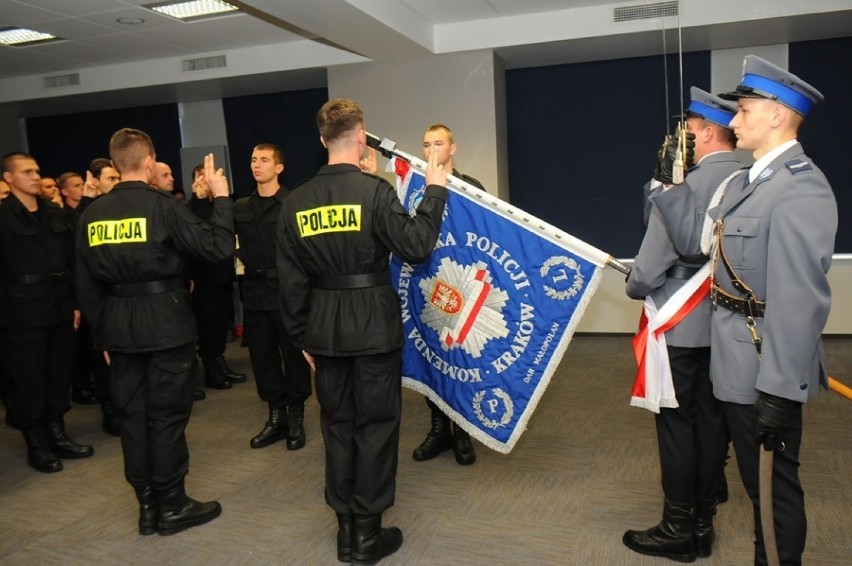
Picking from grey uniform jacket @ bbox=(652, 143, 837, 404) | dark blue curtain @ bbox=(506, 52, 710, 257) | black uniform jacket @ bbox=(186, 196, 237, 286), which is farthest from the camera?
dark blue curtain @ bbox=(506, 52, 710, 257)

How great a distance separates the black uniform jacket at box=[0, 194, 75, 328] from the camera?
3.51 meters

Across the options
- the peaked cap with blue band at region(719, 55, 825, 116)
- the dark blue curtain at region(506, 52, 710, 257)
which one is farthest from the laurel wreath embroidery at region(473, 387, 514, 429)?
the dark blue curtain at region(506, 52, 710, 257)

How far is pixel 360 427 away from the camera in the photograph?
254 centimetres

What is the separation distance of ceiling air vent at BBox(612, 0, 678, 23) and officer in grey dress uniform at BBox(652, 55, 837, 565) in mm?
3531

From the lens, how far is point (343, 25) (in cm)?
478

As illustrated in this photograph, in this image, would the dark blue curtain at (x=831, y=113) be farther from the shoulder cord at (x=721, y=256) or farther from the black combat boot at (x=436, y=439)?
the shoulder cord at (x=721, y=256)

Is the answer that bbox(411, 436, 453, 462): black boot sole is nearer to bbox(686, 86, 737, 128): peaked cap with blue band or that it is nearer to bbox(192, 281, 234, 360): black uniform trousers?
bbox(686, 86, 737, 128): peaked cap with blue band

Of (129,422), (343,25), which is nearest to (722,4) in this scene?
(343,25)

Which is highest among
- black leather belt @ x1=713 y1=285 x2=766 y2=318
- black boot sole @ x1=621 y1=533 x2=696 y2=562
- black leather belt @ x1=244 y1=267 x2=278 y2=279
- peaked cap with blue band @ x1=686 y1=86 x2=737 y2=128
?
peaked cap with blue band @ x1=686 y1=86 x2=737 y2=128

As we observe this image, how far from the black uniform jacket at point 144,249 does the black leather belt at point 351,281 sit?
1.78ft

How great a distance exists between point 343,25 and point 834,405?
4.08 meters

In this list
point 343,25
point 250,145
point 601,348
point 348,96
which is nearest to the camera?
point 343,25

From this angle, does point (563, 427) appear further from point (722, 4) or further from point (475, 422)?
point (722, 4)

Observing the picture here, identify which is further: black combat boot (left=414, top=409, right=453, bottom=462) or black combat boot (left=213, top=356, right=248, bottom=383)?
black combat boot (left=213, top=356, right=248, bottom=383)
